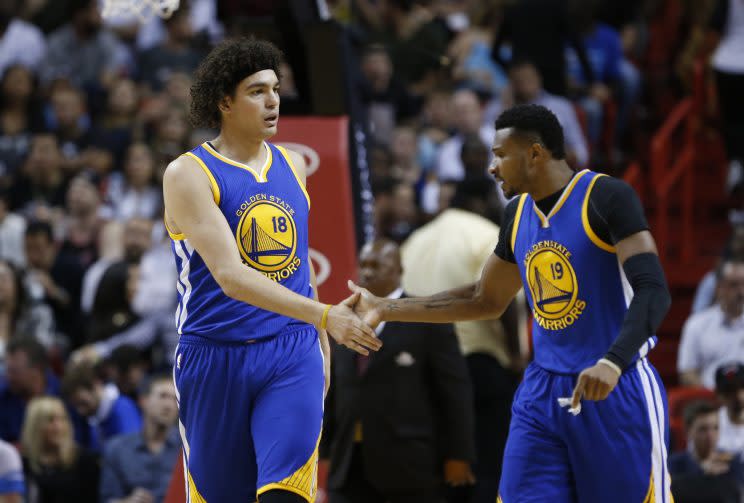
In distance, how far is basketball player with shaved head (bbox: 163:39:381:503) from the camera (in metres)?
5.22

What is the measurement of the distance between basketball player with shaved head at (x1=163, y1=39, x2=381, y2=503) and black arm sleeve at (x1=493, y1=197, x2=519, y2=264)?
2.49 ft

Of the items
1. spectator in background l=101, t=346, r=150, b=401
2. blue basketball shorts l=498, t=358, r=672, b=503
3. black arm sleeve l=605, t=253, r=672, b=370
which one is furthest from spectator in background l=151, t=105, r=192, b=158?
black arm sleeve l=605, t=253, r=672, b=370

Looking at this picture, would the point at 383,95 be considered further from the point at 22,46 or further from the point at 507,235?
the point at 507,235

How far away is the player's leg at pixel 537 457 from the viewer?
212 inches

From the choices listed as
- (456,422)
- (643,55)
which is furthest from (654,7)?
(456,422)

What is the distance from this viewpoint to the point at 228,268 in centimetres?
518

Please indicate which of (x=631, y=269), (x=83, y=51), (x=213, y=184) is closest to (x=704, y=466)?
(x=631, y=269)

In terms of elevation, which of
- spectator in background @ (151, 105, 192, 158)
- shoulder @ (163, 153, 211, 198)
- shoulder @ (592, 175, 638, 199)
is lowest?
shoulder @ (592, 175, 638, 199)

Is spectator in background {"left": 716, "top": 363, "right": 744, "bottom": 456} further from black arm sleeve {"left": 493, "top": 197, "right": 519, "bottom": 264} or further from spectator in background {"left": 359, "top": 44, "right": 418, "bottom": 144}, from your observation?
spectator in background {"left": 359, "top": 44, "right": 418, "bottom": 144}

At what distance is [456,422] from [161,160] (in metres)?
6.22

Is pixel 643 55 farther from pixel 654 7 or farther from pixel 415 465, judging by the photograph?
pixel 415 465

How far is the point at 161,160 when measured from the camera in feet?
42.6

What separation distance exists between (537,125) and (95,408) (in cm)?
532

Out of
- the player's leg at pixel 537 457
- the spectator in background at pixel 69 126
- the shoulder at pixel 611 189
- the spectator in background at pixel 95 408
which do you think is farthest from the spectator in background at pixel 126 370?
the shoulder at pixel 611 189
